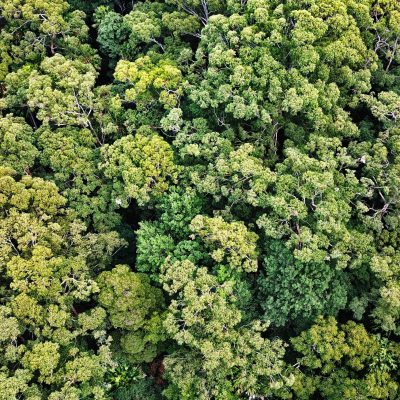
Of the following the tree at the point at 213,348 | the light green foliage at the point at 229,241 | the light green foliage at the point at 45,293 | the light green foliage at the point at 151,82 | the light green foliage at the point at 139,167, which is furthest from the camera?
the light green foliage at the point at 151,82

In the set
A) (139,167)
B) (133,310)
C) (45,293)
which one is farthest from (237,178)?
(45,293)

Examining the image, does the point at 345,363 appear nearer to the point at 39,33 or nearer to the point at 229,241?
the point at 229,241

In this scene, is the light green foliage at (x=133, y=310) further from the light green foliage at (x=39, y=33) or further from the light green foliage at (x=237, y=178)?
the light green foliage at (x=39, y=33)

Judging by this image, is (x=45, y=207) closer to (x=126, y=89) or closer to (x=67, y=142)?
(x=67, y=142)

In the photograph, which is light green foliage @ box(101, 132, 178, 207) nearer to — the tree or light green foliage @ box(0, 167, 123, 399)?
light green foliage @ box(0, 167, 123, 399)

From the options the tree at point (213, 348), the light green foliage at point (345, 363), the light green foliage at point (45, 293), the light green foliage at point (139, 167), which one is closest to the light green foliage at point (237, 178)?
the light green foliage at point (139, 167)

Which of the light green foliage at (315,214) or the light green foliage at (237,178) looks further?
the light green foliage at (237,178)

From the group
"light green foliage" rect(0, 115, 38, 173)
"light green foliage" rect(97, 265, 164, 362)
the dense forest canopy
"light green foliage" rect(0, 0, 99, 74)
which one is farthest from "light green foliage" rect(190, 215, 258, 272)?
"light green foliage" rect(0, 0, 99, 74)
